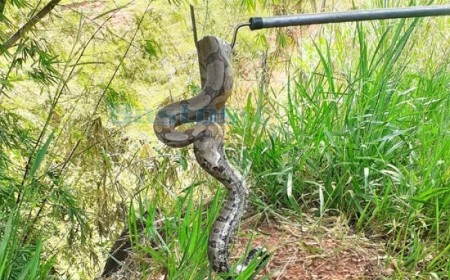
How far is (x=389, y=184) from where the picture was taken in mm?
1390

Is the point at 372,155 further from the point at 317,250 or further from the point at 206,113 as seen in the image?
the point at 206,113

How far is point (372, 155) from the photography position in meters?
1.49

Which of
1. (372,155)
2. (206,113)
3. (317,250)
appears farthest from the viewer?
(372,155)

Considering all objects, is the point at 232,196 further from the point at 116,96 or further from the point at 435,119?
the point at 116,96

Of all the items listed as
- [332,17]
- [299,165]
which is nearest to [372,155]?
[299,165]

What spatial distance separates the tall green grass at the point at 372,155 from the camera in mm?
1382

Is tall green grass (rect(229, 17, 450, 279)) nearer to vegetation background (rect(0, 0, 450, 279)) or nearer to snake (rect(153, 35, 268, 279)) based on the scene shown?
vegetation background (rect(0, 0, 450, 279))

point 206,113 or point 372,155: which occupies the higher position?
point 206,113

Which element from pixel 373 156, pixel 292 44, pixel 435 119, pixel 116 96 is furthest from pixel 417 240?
pixel 292 44

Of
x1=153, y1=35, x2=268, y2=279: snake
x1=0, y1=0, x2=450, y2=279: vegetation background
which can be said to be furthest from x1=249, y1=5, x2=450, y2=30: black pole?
x1=0, y1=0, x2=450, y2=279: vegetation background

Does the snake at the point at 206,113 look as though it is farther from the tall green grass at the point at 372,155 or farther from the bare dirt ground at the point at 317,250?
the tall green grass at the point at 372,155

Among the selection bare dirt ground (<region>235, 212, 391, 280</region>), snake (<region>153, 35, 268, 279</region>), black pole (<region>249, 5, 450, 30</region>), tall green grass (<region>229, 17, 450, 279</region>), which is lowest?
bare dirt ground (<region>235, 212, 391, 280</region>)

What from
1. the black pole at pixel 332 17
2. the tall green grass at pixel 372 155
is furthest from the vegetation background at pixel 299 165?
the black pole at pixel 332 17

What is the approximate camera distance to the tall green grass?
4.53 ft
